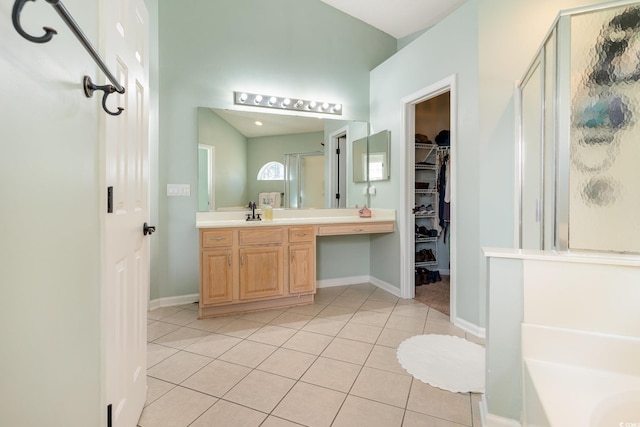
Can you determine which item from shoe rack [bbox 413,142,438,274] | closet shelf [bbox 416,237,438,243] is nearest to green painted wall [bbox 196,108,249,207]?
shoe rack [bbox 413,142,438,274]

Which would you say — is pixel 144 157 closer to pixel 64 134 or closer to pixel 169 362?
pixel 64 134

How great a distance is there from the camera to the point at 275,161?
343cm

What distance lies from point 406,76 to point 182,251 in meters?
2.98

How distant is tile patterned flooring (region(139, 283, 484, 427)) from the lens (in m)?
1.49

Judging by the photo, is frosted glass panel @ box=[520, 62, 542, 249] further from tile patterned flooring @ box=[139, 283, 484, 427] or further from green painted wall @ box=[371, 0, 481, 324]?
tile patterned flooring @ box=[139, 283, 484, 427]

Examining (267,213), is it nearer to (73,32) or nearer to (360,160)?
(360,160)

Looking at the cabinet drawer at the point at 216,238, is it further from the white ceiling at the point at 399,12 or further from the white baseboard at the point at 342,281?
the white ceiling at the point at 399,12

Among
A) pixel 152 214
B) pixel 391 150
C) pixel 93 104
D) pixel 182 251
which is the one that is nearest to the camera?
pixel 93 104

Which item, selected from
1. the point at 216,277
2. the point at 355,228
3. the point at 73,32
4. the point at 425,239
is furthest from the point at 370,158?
the point at 73,32

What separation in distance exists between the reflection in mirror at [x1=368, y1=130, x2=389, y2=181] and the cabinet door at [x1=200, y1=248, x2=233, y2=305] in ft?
6.42

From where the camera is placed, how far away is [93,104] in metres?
0.93

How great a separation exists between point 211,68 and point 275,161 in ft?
3.77

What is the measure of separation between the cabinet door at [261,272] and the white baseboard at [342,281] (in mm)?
876

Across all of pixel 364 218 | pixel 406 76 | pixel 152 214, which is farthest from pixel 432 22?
pixel 152 214
